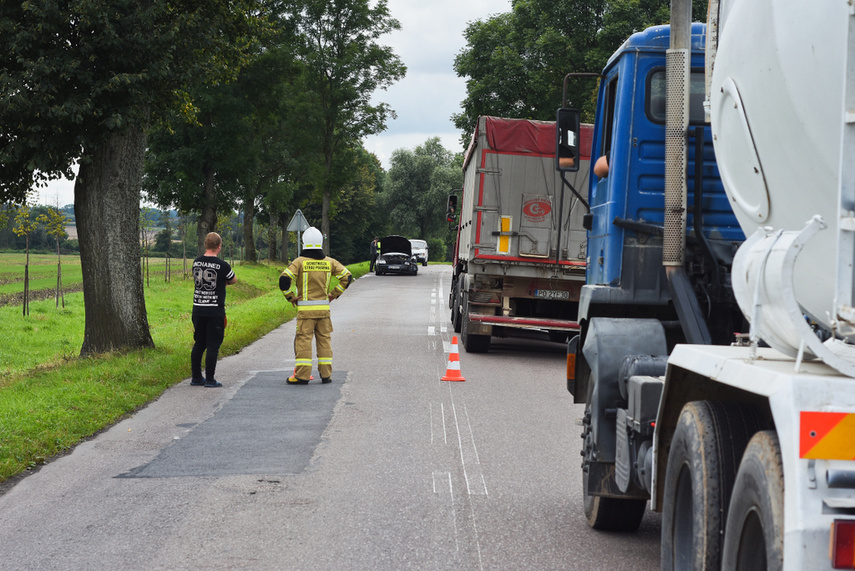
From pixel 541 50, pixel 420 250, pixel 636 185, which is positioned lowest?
pixel 420 250

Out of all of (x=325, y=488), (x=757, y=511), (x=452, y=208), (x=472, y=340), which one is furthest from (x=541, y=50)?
(x=757, y=511)

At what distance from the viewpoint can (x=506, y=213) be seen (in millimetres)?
14625

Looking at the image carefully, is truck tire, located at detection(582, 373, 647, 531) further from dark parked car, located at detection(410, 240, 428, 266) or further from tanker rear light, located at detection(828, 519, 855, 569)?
dark parked car, located at detection(410, 240, 428, 266)

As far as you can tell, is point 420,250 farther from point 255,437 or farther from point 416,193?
point 255,437

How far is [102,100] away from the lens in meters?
11.7

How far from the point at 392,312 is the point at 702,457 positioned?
2119 centimetres

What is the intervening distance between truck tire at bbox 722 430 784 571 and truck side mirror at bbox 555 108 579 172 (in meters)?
3.75

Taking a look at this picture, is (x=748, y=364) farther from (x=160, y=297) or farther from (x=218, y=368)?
(x=160, y=297)

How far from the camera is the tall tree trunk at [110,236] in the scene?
504 inches

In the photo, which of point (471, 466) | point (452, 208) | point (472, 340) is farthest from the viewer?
point (452, 208)

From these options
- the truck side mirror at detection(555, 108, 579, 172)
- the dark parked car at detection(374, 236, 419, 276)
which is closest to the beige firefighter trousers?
the truck side mirror at detection(555, 108, 579, 172)

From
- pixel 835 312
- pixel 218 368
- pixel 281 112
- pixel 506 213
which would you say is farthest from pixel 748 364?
pixel 281 112

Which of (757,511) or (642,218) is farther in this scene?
(642,218)

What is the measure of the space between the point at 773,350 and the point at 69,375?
381 inches
